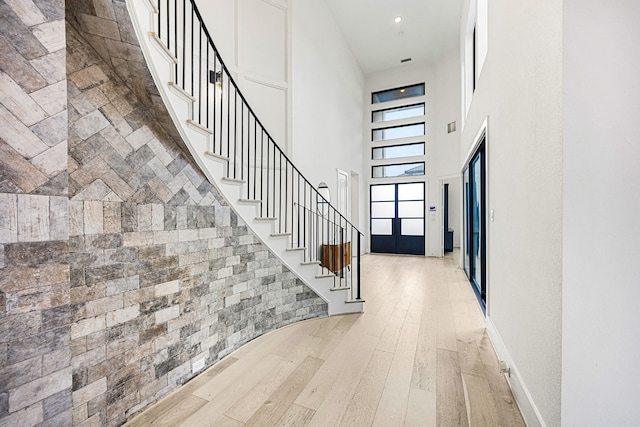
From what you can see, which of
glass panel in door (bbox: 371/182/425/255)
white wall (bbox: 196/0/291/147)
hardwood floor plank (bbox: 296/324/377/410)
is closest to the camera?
hardwood floor plank (bbox: 296/324/377/410)

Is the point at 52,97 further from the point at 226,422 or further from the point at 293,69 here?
the point at 293,69

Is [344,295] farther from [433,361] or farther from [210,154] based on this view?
[210,154]

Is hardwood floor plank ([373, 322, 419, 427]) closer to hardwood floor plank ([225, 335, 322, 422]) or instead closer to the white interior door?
hardwood floor plank ([225, 335, 322, 422])

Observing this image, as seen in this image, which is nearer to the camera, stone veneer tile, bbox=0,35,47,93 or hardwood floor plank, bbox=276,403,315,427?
stone veneer tile, bbox=0,35,47,93

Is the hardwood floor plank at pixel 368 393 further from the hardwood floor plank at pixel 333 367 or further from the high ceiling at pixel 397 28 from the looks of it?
the high ceiling at pixel 397 28

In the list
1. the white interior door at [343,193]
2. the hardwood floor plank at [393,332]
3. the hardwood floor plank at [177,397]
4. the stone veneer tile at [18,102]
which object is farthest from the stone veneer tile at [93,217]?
the white interior door at [343,193]

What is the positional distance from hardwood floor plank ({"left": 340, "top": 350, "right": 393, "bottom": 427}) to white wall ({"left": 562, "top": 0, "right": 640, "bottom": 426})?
3.61 feet

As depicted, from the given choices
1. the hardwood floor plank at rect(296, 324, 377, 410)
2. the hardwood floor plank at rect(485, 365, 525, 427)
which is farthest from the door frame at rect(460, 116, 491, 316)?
the hardwood floor plank at rect(296, 324, 377, 410)

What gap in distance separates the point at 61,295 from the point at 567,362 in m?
2.29

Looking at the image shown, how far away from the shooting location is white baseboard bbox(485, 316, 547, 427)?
5.40 feet

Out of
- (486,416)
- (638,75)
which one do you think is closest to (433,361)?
(486,416)

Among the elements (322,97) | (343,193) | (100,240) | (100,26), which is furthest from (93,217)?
(343,193)

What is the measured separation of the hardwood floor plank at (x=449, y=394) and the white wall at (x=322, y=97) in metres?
3.74

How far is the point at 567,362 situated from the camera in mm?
1297
